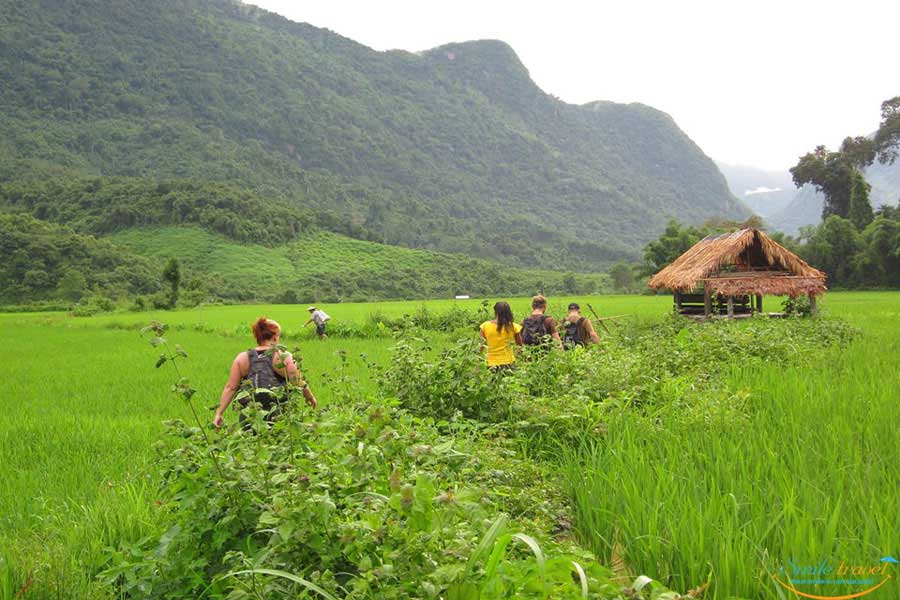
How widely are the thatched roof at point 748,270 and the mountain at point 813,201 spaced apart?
175386 mm

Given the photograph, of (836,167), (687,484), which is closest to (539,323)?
(687,484)

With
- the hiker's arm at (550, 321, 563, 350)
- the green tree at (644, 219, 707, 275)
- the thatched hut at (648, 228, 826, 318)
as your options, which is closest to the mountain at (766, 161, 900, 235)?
the green tree at (644, 219, 707, 275)

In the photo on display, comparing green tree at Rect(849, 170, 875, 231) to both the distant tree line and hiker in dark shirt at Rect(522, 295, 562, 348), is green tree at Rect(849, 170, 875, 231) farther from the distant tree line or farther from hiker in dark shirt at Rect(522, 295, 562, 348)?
hiker in dark shirt at Rect(522, 295, 562, 348)

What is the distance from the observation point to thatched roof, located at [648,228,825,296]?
1447 centimetres

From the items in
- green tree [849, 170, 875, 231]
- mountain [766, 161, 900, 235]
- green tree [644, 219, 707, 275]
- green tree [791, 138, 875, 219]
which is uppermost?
mountain [766, 161, 900, 235]

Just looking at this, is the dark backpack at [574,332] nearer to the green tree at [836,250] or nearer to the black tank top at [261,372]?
the black tank top at [261,372]

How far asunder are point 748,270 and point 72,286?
40954 mm

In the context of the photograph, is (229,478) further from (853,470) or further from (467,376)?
(853,470)

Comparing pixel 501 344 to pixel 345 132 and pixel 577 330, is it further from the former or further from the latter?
pixel 345 132

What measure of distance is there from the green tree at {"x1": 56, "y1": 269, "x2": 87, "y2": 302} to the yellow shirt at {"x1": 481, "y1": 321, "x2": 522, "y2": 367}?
134 feet

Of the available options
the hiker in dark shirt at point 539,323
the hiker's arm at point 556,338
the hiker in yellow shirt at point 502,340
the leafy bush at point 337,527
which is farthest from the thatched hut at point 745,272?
the leafy bush at point 337,527

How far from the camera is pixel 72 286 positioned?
129 ft

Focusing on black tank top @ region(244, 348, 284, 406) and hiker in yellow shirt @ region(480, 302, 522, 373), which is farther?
hiker in yellow shirt @ region(480, 302, 522, 373)

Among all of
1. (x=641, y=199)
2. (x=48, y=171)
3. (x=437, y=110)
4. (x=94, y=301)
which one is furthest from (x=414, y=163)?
(x=94, y=301)
